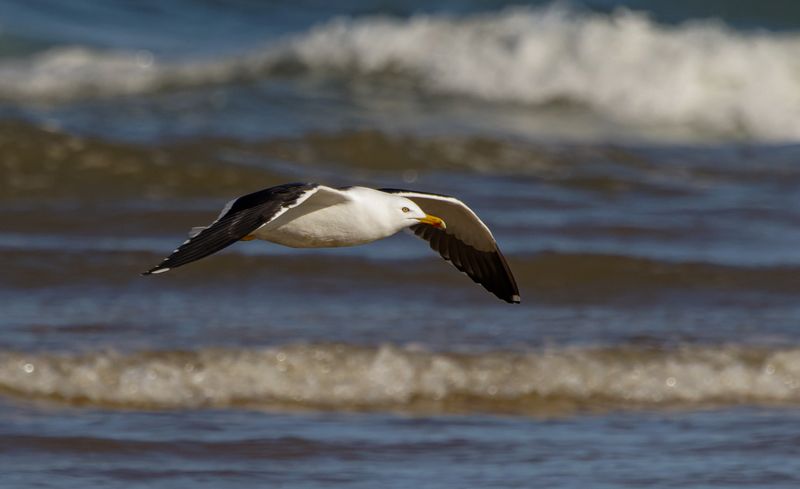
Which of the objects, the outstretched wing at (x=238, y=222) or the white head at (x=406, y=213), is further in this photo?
the white head at (x=406, y=213)

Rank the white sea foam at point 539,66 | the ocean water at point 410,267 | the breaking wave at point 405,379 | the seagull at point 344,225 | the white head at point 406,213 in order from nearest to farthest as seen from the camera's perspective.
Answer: the seagull at point 344,225 < the white head at point 406,213 < the ocean water at point 410,267 < the breaking wave at point 405,379 < the white sea foam at point 539,66

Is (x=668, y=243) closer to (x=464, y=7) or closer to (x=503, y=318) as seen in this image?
(x=503, y=318)

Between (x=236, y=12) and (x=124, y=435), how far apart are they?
600 inches

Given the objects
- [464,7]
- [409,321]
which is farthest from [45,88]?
[409,321]

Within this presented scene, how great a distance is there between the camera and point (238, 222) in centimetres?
522

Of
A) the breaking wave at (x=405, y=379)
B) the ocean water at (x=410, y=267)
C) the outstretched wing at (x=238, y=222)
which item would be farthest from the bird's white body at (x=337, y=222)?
the breaking wave at (x=405, y=379)

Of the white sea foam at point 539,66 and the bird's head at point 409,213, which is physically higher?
the white sea foam at point 539,66

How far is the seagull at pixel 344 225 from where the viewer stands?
5.18 m

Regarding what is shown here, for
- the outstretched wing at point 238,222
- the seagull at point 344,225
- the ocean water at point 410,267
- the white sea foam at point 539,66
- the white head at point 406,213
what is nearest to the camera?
the outstretched wing at point 238,222

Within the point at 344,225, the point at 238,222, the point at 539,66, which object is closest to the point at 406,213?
the point at 344,225

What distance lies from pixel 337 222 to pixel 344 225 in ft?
0.10

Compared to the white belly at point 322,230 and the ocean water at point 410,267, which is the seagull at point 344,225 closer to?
the white belly at point 322,230

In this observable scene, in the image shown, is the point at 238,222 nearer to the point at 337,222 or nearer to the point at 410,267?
the point at 337,222

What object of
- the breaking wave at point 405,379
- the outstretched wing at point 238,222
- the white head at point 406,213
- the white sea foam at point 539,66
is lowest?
the breaking wave at point 405,379
